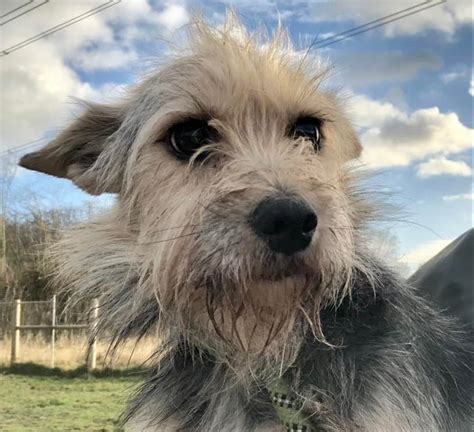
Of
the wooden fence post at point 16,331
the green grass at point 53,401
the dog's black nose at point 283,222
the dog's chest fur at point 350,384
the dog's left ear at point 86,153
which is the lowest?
the green grass at point 53,401

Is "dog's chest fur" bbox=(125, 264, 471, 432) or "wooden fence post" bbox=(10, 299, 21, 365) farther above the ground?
"dog's chest fur" bbox=(125, 264, 471, 432)

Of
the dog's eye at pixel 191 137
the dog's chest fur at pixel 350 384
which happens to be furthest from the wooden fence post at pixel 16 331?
the dog's eye at pixel 191 137

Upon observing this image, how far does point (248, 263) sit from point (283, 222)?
13cm

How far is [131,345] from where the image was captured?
1.86 metres

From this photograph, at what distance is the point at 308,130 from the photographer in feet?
6.00

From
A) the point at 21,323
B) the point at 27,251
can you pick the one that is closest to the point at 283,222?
the point at 27,251

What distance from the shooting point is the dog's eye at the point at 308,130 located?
1.79 meters

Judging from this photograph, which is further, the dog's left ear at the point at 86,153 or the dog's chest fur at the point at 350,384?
the dog's left ear at the point at 86,153

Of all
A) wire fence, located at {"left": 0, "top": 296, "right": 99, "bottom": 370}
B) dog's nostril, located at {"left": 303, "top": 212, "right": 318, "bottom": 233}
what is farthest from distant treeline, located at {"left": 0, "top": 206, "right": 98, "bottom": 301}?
dog's nostril, located at {"left": 303, "top": 212, "right": 318, "bottom": 233}

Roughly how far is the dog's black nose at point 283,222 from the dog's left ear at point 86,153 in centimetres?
75

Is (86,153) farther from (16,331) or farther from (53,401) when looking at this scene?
(16,331)

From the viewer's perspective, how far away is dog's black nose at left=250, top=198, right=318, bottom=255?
1.31m

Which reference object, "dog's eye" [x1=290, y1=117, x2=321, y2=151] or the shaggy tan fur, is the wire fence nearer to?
the shaggy tan fur

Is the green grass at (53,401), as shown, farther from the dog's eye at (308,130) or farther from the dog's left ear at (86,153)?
the dog's eye at (308,130)
